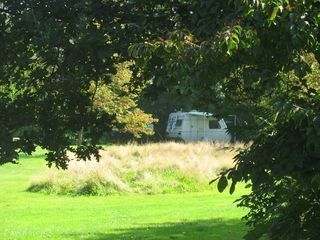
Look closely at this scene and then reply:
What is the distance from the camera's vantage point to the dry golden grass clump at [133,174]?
18.4 m

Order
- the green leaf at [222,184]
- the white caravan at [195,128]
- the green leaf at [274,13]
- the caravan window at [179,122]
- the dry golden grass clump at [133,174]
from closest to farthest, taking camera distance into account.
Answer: the green leaf at [274,13], the green leaf at [222,184], the dry golden grass clump at [133,174], the white caravan at [195,128], the caravan window at [179,122]

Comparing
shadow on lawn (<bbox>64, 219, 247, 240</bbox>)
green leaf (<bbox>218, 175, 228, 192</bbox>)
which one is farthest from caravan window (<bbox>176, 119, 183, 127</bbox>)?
green leaf (<bbox>218, 175, 228, 192</bbox>)

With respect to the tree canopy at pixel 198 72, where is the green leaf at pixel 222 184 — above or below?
below

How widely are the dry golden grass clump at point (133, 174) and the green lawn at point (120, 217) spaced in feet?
2.49

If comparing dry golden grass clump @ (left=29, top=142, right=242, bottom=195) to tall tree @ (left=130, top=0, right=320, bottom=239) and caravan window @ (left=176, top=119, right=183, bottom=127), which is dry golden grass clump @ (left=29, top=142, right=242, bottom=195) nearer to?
tall tree @ (left=130, top=0, right=320, bottom=239)

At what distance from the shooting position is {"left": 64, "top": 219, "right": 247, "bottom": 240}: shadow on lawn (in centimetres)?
979

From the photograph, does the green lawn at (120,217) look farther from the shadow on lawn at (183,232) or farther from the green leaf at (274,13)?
the green leaf at (274,13)

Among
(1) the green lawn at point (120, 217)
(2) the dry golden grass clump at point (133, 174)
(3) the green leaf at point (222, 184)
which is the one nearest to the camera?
(3) the green leaf at point (222, 184)

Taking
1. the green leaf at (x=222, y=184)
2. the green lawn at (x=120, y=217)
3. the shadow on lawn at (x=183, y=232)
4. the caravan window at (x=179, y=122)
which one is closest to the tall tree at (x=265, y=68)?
the green leaf at (x=222, y=184)

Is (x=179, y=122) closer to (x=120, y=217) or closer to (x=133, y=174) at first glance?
(x=133, y=174)

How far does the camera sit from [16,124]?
19.2 ft

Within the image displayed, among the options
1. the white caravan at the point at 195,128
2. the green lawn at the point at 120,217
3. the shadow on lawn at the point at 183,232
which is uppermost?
the white caravan at the point at 195,128

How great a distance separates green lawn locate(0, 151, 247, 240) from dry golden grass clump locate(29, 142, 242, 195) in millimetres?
760

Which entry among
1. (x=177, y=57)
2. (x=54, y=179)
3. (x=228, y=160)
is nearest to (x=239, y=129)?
(x=177, y=57)
